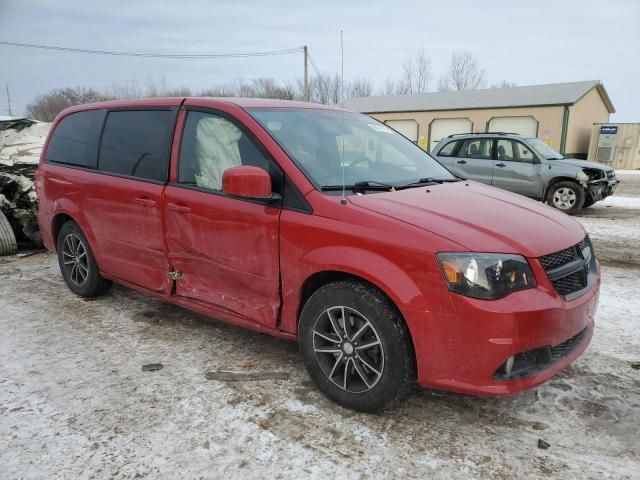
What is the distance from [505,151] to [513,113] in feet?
50.0

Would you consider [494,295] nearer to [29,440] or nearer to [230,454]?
[230,454]

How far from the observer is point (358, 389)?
280 cm

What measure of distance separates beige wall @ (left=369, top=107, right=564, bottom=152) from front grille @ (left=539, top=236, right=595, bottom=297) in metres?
23.1

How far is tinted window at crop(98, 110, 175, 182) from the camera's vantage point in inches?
146

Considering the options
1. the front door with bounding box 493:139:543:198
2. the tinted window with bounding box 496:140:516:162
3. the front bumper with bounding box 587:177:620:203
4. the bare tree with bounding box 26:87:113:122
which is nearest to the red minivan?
the front door with bounding box 493:139:543:198

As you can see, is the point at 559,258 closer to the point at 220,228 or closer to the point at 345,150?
the point at 345,150

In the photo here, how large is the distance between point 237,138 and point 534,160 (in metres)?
9.06

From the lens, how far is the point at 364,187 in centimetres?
309

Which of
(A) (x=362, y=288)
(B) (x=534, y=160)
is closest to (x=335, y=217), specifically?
(A) (x=362, y=288)

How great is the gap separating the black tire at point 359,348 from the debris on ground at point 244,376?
1.16 feet

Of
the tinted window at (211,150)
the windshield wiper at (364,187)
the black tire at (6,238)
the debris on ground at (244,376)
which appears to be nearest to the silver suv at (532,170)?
the windshield wiper at (364,187)

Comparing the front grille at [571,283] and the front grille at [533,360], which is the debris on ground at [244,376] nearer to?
the front grille at [533,360]

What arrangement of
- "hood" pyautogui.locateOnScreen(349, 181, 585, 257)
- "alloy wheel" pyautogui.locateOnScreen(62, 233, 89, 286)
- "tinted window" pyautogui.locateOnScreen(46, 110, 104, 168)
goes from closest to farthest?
"hood" pyautogui.locateOnScreen(349, 181, 585, 257) < "tinted window" pyautogui.locateOnScreen(46, 110, 104, 168) < "alloy wheel" pyautogui.locateOnScreen(62, 233, 89, 286)

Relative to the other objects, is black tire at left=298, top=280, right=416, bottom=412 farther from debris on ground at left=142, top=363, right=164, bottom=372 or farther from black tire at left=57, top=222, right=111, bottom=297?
black tire at left=57, top=222, right=111, bottom=297
